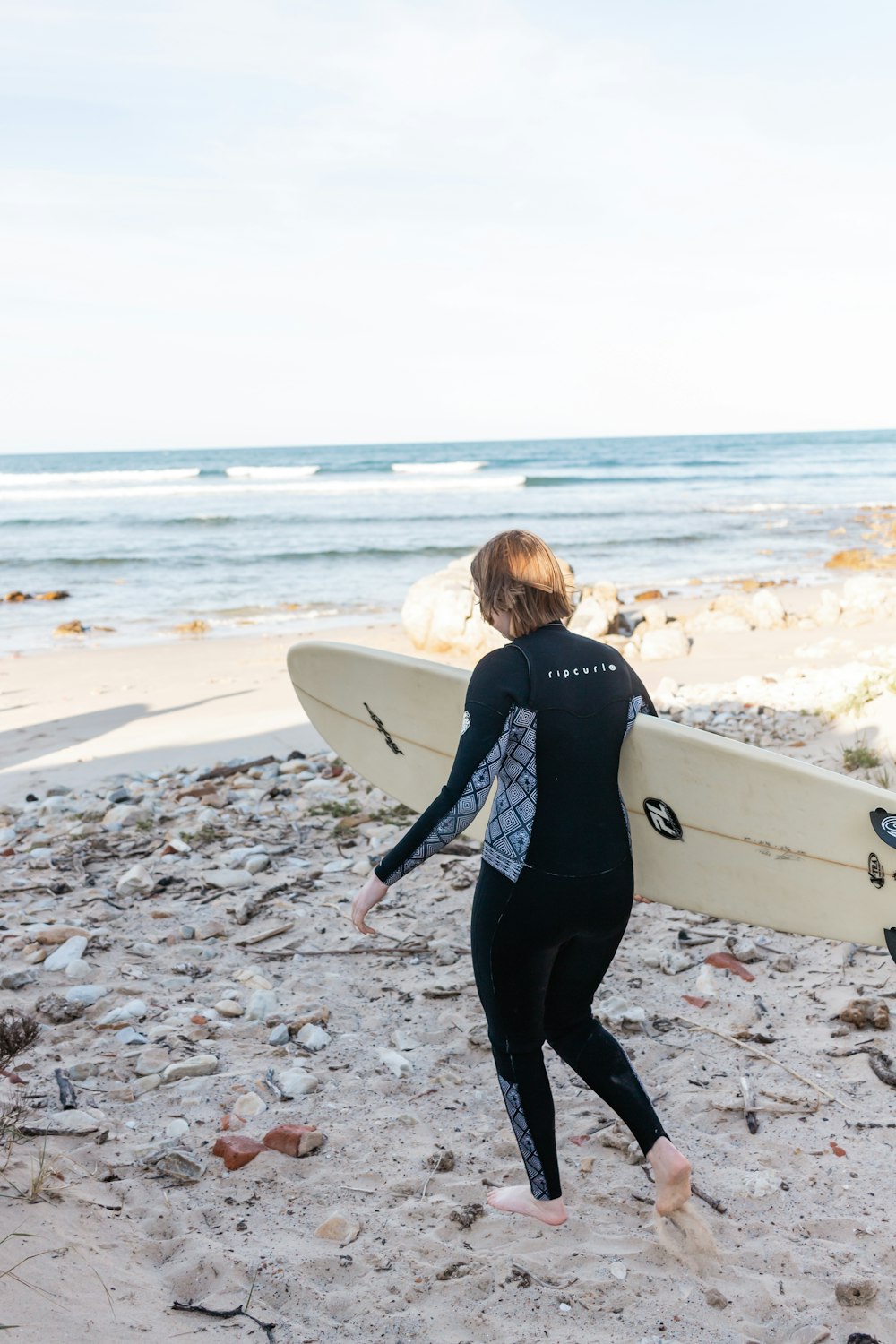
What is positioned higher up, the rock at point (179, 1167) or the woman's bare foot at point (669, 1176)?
the woman's bare foot at point (669, 1176)

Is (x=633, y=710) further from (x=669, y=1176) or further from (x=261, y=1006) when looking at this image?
(x=261, y=1006)

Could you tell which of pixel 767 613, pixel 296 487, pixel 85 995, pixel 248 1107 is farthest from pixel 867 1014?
pixel 296 487

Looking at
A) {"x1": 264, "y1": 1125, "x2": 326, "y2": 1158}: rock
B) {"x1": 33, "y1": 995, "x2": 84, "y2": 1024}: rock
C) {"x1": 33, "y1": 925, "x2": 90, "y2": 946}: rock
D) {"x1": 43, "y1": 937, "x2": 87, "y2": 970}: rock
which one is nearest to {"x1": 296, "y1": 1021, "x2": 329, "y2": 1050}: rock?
{"x1": 264, "y1": 1125, "x2": 326, "y2": 1158}: rock

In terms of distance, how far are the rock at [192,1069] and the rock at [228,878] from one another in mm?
1545

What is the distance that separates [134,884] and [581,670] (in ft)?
10.3

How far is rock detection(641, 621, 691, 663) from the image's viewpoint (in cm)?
1013

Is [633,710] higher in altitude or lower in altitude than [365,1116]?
higher

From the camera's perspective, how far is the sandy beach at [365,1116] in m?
2.22

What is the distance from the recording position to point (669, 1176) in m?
2.43

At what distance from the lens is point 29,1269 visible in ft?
6.97

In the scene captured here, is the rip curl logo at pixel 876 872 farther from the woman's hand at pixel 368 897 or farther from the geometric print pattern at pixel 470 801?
the woman's hand at pixel 368 897

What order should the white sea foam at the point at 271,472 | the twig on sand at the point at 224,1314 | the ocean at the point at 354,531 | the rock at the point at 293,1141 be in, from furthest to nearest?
the white sea foam at the point at 271,472 < the ocean at the point at 354,531 < the rock at the point at 293,1141 < the twig on sand at the point at 224,1314

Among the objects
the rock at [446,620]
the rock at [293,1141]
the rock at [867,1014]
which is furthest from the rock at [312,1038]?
the rock at [446,620]

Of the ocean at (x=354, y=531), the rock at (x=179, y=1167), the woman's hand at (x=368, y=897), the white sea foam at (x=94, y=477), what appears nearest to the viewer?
the woman's hand at (x=368, y=897)
